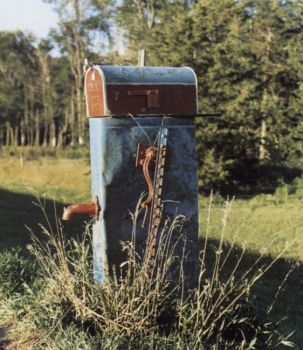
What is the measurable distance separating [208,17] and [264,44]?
7320 mm

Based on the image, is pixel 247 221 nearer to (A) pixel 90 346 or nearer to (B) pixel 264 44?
(A) pixel 90 346

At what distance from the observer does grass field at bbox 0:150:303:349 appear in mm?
7930

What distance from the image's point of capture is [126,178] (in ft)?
14.8

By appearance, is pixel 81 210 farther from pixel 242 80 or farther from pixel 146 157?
pixel 242 80

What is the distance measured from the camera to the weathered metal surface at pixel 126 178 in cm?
444

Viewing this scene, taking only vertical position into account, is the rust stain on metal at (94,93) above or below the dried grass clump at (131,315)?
above

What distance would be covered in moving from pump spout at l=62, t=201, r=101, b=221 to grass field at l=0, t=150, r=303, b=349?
0.37 m

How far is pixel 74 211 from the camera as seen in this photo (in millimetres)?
4391

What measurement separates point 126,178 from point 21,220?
977cm

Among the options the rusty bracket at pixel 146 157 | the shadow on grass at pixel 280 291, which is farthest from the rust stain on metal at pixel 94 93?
the shadow on grass at pixel 280 291

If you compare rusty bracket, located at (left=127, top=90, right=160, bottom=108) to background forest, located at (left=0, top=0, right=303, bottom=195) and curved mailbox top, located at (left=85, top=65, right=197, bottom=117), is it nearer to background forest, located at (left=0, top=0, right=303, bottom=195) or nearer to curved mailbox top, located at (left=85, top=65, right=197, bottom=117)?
curved mailbox top, located at (left=85, top=65, right=197, bottom=117)

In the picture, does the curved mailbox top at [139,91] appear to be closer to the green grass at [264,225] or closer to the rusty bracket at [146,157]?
the rusty bracket at [146,157]

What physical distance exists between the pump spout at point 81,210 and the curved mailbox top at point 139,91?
0.68m

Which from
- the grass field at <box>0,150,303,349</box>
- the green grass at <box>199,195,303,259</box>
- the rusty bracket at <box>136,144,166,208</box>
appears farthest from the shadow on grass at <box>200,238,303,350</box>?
the rusty bracket at <box>136,144,166,208</box>
